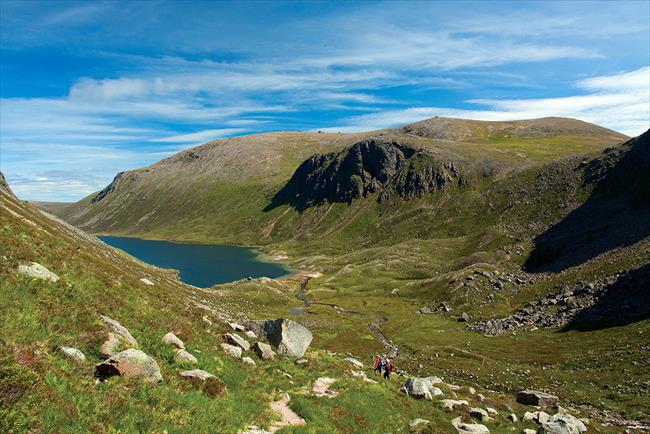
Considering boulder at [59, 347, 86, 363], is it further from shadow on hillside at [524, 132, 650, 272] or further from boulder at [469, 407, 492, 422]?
shadow on hillside at [524, 132, 650, 272]

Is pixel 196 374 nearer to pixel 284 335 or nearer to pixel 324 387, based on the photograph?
pixel 324 387

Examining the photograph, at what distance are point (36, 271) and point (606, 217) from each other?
6907 inches

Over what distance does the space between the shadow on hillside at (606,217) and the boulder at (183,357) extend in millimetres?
134057

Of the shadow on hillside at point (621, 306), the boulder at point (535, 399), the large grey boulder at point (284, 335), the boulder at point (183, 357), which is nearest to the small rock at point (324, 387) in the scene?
the large grey boulder at point (284, 335)

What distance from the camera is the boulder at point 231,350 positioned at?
2539 cm

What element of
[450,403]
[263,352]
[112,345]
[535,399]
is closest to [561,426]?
[450,403]

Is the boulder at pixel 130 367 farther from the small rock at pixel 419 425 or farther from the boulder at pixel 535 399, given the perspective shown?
the boulder at pixel 535 399

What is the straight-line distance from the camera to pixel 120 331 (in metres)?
18.6

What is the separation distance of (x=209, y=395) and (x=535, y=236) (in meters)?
176

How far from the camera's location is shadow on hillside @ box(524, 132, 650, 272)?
420 feet

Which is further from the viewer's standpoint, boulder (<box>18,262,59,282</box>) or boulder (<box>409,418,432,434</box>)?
boulder (<box>409,418,432,434</box>)

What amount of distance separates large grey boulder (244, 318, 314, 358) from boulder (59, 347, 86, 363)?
18786 mm

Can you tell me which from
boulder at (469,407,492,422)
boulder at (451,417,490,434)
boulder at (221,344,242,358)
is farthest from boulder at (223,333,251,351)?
boulder at (469,407,492,422)

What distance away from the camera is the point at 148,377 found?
15391 mm
